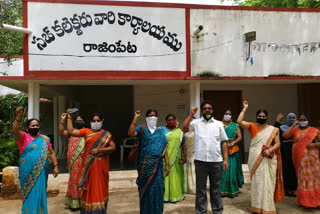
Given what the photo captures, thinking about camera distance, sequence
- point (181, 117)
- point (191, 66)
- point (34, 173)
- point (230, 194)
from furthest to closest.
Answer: point (181, 117)
point (191, 66)
point (230, 194)
point (34, 173)

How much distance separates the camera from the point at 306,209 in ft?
15.0

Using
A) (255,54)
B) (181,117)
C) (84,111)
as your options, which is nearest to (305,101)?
(255,54)

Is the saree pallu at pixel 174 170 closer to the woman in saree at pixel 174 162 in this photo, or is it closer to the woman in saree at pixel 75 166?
the woman in saree at pixel 174 162

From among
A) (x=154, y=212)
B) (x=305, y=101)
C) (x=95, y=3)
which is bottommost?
(x=154, y=212)

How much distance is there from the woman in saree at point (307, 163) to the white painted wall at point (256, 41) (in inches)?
106

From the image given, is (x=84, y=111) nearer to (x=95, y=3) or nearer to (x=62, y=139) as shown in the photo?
(x=62, y=139)

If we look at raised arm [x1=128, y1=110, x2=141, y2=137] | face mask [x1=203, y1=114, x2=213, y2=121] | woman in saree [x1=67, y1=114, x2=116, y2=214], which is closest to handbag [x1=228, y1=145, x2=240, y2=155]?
face mask [x1=203, y1=114, x2=213, y2=121]

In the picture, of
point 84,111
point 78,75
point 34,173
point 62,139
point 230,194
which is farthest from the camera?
point 84,111

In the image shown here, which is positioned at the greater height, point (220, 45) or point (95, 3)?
point (95, 3)

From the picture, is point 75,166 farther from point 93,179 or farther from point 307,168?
point 307,168

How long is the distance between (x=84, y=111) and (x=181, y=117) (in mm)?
4993

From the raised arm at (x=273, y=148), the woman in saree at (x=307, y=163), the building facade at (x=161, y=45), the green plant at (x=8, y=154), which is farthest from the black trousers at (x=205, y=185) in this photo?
the green plant at (x=8, y=154)

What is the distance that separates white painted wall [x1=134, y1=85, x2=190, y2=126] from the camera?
8914 mm

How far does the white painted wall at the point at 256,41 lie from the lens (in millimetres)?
6863
